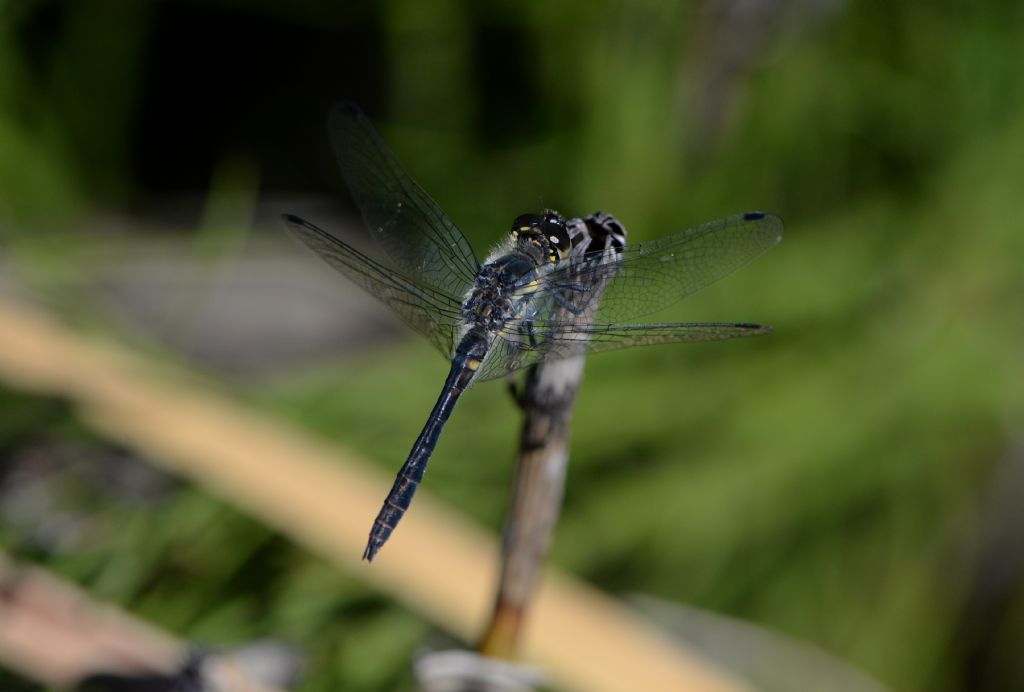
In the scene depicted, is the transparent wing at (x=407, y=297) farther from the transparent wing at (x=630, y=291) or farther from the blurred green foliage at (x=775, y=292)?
the blurred green foliage at (x=775, y=292)

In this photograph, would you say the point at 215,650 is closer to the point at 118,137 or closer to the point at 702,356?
the point at 702,356

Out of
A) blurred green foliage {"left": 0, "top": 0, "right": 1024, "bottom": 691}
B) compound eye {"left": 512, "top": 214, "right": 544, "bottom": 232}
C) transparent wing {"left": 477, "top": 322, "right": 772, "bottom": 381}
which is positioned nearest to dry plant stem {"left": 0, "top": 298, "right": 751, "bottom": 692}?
blurred green foliage {"left": 0, "top": 0, "right": 1024, "bottom": 691}

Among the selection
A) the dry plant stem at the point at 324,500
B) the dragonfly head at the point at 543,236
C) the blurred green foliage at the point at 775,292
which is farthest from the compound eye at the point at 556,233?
the blurred green foliage at the point at 775,292

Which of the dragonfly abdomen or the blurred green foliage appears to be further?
the blurred green foliage

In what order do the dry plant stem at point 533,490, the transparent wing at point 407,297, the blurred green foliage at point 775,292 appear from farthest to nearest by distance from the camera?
the blurred green foliage at point 775,292
the transparent wing at point 407,297
the dry plant stem at point 533,490

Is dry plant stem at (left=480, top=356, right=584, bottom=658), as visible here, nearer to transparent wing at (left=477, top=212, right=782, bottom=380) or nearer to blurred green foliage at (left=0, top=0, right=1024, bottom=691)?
transparent wing at (left=477, top=212, right=782, bottom=380)

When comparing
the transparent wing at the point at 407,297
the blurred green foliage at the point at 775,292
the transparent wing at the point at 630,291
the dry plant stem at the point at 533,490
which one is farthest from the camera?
the blurred green foliage at the point at 775,292
